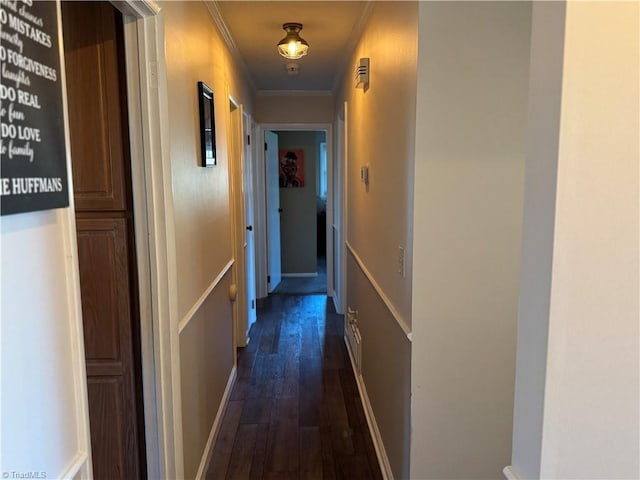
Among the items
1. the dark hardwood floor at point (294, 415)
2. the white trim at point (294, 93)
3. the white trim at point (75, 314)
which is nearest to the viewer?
the white trim at point (75, 314)

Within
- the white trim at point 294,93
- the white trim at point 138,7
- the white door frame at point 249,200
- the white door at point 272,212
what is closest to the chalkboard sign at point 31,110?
the white trim at point 138,7

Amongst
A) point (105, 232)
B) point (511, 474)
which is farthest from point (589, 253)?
point (105, 232)

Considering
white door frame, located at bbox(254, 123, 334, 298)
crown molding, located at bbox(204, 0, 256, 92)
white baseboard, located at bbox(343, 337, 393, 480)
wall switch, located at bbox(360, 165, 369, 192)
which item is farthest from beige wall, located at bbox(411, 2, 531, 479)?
white door frame, located at bbox(254, 123, 334, 298)

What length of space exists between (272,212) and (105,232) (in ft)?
13.4

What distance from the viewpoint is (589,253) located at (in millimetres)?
857

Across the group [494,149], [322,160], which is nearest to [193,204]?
[494,149]

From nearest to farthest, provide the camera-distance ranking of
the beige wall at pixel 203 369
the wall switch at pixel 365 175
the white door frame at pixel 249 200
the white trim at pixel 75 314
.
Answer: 1. the white trim at pixel 75 314
2. the beige wall at pixel 203 369
3. the wall switch at pixel 365 175
4. the white door frame at pixel 249 200

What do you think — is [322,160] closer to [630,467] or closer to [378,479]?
[378,479]

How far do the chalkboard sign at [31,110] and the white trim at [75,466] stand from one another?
525 millimetres

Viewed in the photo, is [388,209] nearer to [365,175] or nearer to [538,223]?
[365,175]

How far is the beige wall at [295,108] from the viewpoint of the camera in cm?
515

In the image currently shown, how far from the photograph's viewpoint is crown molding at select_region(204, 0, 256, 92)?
244 centimetres
